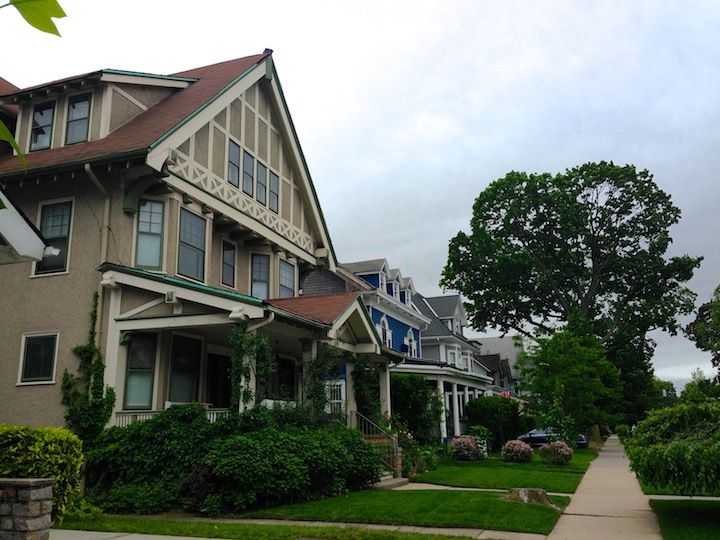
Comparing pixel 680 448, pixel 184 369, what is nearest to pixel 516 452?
pixel 184 369

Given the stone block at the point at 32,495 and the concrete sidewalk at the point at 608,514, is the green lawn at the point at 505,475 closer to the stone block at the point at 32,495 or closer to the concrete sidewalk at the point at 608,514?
the concrete sidewalk at the point at 608,514

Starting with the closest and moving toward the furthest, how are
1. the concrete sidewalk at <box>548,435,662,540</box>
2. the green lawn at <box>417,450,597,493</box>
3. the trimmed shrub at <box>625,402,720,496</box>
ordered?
the trimmed shrub at <box>625,402,720,496</box> < the concrete sidewalk at <box>548,435,662,540</box> < the green lawn at <box>417,450,597,493</box>

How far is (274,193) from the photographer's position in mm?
19969

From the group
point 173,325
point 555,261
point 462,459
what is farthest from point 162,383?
point 555,261

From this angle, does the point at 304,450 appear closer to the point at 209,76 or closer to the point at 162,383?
the point at 162,383

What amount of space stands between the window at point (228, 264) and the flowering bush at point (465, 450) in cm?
1000

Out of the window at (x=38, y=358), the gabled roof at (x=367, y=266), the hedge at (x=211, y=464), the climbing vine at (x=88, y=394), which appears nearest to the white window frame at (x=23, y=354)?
the window at (x=38, y=358)

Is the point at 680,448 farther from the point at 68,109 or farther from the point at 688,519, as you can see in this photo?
the point at 68,109

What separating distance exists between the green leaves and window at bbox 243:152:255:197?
16.8 m

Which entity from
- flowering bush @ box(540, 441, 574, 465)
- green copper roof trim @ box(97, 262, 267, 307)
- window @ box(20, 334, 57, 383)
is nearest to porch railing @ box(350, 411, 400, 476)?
green copper roof trim @ box(97, 262, 267, 307)

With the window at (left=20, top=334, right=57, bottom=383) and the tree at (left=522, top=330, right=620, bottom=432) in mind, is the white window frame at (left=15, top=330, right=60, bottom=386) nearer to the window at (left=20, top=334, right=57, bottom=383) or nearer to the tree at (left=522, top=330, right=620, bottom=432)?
the window at (left=20, top=334, right=57, bottom=383)

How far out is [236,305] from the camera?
12797 millimetres

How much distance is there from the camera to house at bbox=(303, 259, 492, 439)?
31.0 meters

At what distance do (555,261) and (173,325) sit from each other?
3204 centimetres
